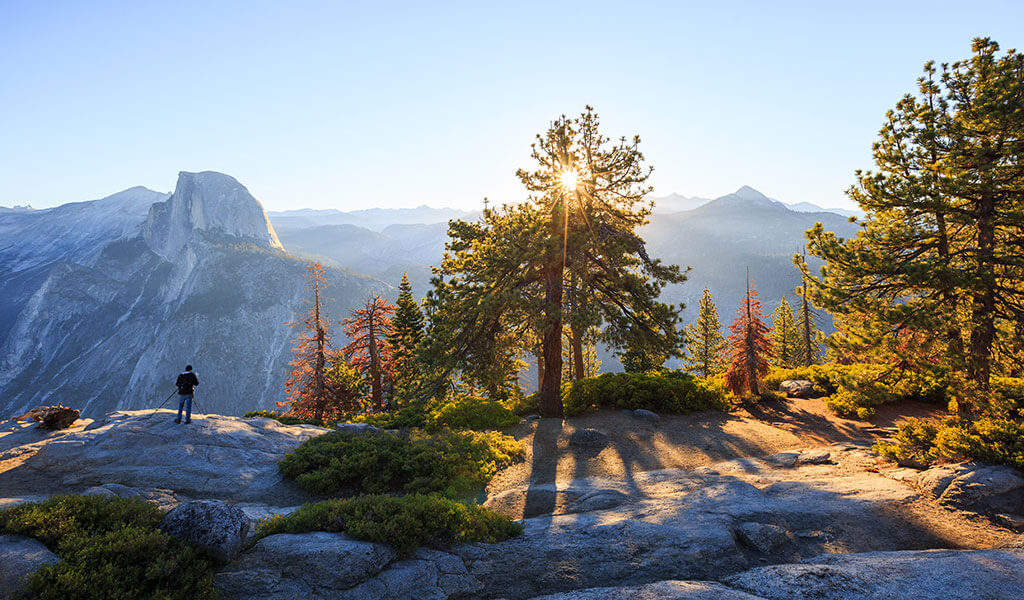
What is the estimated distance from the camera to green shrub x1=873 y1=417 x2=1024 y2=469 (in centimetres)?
831

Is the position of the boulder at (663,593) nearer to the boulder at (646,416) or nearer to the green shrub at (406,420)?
the boulder at (646,416)

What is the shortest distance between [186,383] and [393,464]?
8327mm

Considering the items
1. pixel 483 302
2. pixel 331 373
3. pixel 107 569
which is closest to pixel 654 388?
pixel 483 302

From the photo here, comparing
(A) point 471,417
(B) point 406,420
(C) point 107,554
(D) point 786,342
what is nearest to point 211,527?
(C) point 107,554

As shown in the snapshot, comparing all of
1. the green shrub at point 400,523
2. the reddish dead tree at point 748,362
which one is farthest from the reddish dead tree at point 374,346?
the green shrub at point 400,523

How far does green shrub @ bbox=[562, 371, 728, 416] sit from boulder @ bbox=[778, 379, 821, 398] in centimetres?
442

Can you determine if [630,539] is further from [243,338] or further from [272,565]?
[243,338]

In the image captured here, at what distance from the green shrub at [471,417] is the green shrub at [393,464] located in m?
3.14

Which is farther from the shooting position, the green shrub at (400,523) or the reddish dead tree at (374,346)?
the reddish dead tree at (374,346)

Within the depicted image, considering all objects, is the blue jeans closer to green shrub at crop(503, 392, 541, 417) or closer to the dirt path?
the dirt path

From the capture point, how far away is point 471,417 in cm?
1641

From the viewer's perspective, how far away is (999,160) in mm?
10469

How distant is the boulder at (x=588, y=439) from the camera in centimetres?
1366

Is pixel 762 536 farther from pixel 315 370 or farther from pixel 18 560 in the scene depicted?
pixel 315 370
